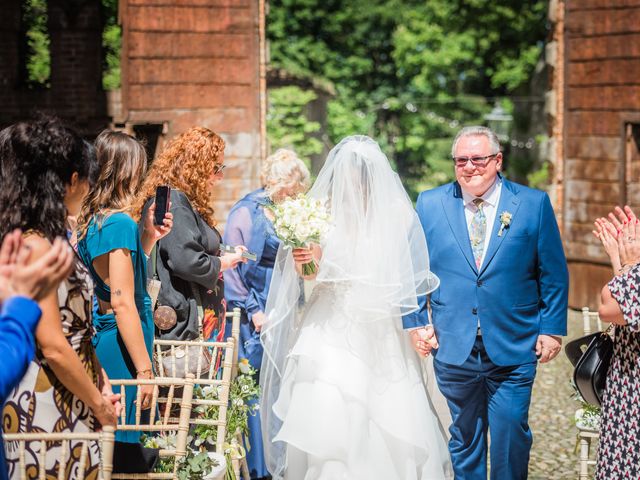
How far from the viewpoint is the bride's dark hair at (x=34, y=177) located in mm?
2471

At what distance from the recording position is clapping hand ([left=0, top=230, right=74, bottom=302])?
76.7 inches

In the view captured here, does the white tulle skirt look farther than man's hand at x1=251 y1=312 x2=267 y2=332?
No

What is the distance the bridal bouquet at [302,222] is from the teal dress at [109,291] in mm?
961

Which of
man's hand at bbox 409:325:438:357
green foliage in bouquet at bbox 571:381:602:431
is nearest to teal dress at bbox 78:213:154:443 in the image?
man's hand at bbox 409:325:438:357

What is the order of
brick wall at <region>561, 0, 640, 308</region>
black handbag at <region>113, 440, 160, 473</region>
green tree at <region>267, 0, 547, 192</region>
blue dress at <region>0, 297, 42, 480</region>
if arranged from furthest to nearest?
green tree at <region>267, 0, 547, 192</region>
brick wall at <region>561, 0, 640, 308</region>
black handbag at <region>113, 440, 160, 473</region>
blue dress at <region>0, 297, 42, 480</region>

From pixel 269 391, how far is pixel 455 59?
23.2 metres

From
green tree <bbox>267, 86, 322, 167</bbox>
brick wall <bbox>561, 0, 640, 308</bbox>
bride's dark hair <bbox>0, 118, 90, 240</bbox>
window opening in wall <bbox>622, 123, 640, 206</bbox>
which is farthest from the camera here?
green tree <bbox>267, 86, 322, 167</bbox>

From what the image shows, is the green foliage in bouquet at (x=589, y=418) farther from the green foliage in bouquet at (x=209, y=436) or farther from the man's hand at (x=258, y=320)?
the man's hand at (x=258, y=320)

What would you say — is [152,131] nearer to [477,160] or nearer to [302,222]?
[302,222]

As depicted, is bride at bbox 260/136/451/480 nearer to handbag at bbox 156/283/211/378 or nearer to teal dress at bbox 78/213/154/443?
handbag at bbox 156/283/211/378

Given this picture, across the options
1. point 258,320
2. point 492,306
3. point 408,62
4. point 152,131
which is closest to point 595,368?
point 492,306

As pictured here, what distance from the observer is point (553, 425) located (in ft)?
20.0

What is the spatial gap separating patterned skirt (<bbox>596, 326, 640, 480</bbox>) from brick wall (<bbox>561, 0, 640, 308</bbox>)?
7328 millimetres

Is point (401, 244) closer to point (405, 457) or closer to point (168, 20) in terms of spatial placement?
point (405, 457)
